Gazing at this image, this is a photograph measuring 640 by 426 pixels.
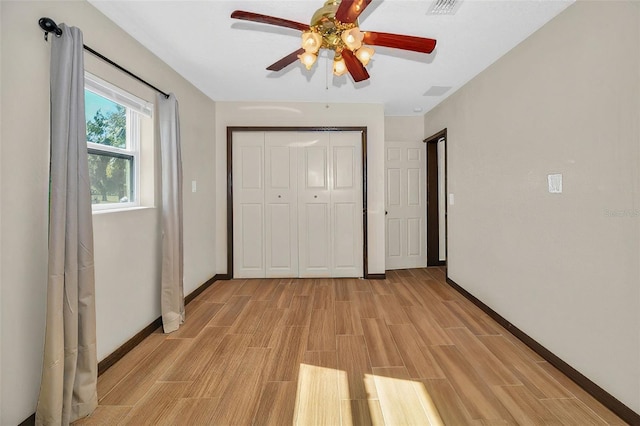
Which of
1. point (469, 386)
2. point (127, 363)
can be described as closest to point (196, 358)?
point (127, 363)

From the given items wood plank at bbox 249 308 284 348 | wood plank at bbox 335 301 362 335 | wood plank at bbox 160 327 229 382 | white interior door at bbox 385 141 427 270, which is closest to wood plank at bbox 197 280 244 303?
wood plank at bbox 249 308 284 348

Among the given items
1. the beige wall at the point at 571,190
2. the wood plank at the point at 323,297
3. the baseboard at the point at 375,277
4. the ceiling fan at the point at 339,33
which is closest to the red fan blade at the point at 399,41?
the ceiling fan at the point at 339,33

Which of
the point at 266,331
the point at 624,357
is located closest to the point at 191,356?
the point at 266,331

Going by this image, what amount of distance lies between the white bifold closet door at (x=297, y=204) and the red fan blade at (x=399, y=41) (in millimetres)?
2798

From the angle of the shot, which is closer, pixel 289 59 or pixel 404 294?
pixel 289 59

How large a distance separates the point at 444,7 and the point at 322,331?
2707 millimetres

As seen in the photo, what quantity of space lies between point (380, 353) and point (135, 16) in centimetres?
310

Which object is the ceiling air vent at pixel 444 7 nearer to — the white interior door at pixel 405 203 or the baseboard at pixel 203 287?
the white interior door at pixel 405 203

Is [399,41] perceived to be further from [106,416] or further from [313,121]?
[313,121]

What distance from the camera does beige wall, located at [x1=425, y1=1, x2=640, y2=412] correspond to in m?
1.85

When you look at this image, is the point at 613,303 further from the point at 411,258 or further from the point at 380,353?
the point at 411,258

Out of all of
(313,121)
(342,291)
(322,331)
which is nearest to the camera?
(322,331)

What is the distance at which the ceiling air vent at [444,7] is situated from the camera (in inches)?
87.7

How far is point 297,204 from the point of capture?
15.4 ft
